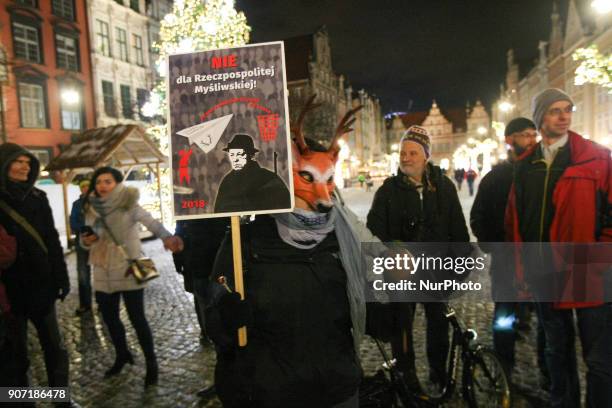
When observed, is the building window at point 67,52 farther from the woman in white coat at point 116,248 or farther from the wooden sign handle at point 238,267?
the wooden sign handle at point 238,267

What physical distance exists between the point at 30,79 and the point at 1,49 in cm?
1477

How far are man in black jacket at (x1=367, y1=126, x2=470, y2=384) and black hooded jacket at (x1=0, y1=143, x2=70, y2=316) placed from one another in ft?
8.51

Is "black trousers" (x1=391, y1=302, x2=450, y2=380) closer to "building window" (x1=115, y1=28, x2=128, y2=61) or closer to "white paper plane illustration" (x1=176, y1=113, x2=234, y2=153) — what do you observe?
"white paper plane illustration" (x1=176, y1=113, x2=234, y2=153)

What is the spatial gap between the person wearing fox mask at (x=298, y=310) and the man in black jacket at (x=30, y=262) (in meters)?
2.23

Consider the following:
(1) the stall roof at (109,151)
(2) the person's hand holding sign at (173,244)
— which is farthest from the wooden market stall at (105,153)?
(2) the person's hand holding sign at (173,244)

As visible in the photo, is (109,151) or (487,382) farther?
(109,151)

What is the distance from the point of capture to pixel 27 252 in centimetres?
356

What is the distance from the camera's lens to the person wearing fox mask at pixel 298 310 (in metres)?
2.00

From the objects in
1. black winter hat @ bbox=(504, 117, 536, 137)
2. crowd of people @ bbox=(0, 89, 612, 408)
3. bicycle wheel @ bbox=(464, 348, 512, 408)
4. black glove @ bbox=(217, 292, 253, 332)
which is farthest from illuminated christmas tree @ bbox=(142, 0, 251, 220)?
black glove @ bbox=(217, 292, 253, 332)

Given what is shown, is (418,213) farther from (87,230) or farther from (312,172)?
(87,230)

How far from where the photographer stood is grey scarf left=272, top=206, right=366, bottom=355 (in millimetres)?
2068

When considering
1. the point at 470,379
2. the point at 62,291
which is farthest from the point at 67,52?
the point at 470,379

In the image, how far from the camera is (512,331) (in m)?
3.92

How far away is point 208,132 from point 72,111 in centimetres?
2648
